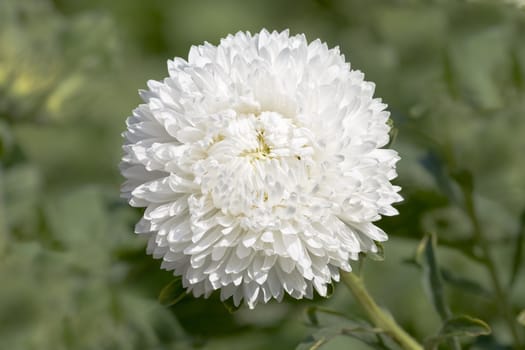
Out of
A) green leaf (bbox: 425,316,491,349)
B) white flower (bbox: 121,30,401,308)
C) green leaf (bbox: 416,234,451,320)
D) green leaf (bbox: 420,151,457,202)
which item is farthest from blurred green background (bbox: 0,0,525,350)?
white flower (bbox: 121,30,401,308)

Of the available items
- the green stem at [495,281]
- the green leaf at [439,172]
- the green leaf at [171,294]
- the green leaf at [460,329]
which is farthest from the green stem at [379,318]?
the green leaf at [439,172]

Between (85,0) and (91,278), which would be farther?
(85,0)

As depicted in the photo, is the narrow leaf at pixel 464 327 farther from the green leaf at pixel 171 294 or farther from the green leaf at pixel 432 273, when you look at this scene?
the green leaf at pixel 171 294

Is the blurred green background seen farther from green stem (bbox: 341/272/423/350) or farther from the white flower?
the white flower

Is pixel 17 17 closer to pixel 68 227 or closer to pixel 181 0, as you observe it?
pixel 68 227

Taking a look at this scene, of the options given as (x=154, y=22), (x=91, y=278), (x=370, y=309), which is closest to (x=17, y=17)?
(x=91, y=278)

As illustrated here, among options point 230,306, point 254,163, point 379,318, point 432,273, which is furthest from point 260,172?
point 432,273

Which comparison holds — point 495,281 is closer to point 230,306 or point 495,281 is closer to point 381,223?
point 381,223
